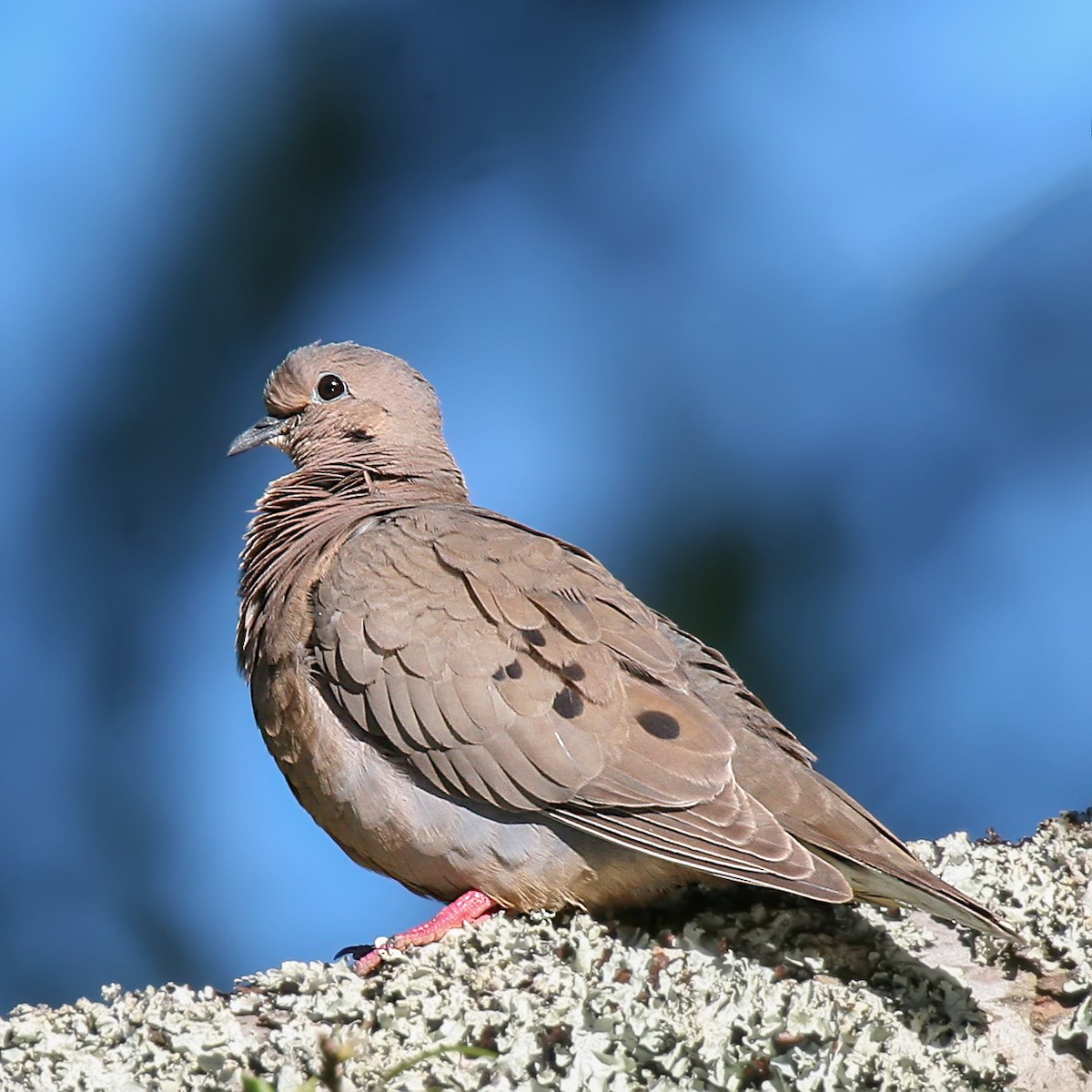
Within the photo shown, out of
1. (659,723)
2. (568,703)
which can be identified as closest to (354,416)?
(568,703)

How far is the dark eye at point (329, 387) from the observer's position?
3932 millimetres

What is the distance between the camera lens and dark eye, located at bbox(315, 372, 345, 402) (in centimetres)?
393

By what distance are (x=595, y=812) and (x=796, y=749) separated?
0.48 metres

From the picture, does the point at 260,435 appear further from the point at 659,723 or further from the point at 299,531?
the point at 659,723

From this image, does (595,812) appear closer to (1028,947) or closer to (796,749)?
(796,749)

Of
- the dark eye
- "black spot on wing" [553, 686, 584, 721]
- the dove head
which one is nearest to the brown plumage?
"black spot on wing" [553, 686, 584, 721]

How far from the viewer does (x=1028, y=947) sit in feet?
8.01

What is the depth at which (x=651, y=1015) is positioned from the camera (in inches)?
85.7

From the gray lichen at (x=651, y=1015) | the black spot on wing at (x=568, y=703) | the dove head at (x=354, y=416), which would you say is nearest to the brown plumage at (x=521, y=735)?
the black spot on wing at (x=568, y=703)

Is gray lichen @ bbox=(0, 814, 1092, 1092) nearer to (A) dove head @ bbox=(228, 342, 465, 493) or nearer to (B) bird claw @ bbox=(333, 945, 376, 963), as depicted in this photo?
(B) bird claw @ bbox=(333, 945, 376, 963)

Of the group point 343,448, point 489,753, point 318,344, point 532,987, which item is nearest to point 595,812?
point 489,753

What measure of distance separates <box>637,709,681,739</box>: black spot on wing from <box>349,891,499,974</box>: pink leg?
464 millimetres

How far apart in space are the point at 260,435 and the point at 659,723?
1.71 meters

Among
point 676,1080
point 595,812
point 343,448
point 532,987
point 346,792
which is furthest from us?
point 343,448
